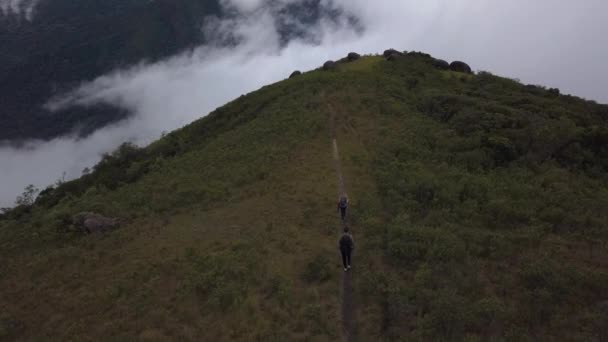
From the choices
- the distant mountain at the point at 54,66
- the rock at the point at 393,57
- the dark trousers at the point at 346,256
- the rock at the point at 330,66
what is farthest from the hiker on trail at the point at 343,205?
the distant mountain at the point at 54,66

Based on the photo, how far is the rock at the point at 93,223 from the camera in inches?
831

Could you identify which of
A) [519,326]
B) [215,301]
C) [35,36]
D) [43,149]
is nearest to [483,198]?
[519,326]

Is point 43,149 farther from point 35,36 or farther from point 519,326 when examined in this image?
point 519,326

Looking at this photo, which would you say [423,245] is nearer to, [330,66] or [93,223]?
[93,223]

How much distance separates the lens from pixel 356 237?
56.4ft

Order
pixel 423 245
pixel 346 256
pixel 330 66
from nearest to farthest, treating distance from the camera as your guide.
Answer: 1. pixel 346 256
2. pixel 423 245
3. pixel 330 66

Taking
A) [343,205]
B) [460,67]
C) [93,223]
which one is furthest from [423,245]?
[460,67]

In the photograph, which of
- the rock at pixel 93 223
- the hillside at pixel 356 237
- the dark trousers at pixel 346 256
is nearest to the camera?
the hillside at pixel 356 237

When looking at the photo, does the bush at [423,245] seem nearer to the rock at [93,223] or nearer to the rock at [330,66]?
the rock at [93,223]

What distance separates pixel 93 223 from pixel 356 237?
1267 centimetres

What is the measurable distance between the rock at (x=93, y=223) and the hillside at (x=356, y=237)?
0.52 meters

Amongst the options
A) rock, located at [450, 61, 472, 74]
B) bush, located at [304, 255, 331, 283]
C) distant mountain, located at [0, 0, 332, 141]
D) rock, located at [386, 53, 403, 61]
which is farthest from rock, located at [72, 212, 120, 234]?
distant mountain, located at [0, 0, 332, 141]

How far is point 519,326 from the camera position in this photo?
1124 cm

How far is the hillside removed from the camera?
1234 cm
